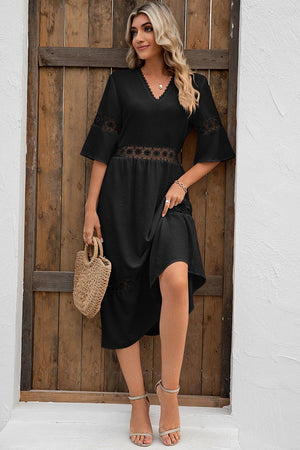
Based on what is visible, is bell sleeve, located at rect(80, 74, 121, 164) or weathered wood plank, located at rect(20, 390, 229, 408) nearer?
bell sleeve, located at rect(80, 74, 121, 164)

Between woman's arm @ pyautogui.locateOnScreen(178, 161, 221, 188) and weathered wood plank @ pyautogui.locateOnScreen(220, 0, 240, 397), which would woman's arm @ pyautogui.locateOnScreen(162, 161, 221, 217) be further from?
weathered wood plank @ pyautogui.locateOnScreen(220, 0, 240, 397)

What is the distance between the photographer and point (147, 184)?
87.1 inches

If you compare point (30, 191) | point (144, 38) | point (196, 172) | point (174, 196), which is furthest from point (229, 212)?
point (30, 191)

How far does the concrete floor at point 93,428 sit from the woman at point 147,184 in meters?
0.14

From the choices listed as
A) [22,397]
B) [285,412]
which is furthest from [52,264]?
[285,412]

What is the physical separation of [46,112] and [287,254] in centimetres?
157

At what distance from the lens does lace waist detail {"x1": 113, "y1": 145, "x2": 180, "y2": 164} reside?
2.24 metres

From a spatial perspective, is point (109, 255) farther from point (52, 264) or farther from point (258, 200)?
point (258, 200)

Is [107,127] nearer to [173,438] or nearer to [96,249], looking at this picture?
[96,249]

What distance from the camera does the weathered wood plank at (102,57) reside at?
2463 millimetres

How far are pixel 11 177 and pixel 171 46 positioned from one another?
1082mm

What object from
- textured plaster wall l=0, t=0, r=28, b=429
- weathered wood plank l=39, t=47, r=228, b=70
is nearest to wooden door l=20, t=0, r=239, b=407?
weathered wood plank l=39, t=47, r=228, b=70

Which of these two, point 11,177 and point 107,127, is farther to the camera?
point 11,177

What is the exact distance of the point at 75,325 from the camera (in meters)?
2.57
